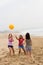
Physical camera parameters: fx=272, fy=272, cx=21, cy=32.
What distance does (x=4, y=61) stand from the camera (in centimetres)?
1452

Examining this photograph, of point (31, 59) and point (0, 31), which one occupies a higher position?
point (0, 31)

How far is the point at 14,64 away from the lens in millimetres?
13734

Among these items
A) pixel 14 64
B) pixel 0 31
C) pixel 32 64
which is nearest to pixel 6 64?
pixel 14 64

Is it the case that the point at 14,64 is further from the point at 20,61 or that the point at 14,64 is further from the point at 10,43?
the point at 10,43

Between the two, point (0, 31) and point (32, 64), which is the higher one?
point (0, 31)

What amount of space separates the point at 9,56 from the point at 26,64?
236cm

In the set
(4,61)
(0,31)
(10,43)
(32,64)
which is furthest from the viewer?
(0,31)

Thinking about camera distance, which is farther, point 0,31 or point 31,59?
Result: point 0,31

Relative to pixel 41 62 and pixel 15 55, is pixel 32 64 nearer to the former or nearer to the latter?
pixel 41 62

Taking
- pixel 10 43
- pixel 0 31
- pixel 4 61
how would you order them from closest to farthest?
1. pixel 4 61
2. pixel 10 43
3. pixel 0 31

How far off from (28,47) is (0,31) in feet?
109

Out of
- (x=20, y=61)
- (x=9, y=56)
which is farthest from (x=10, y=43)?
(x=20, y=61)

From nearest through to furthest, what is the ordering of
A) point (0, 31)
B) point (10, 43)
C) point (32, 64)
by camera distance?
1. point (32, 64)
2. point (10, 43)
3. point (0, 31)

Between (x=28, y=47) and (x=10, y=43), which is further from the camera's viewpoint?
(x=10, y=43)
